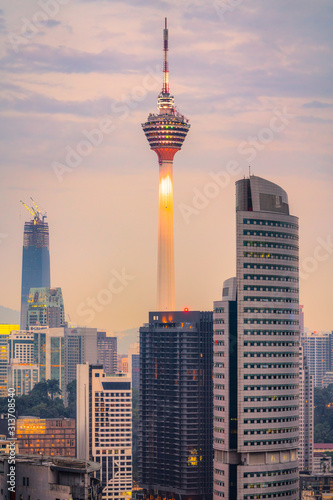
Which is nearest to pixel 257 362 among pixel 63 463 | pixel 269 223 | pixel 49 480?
pixel 269 223

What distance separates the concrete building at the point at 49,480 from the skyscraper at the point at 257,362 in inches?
2595

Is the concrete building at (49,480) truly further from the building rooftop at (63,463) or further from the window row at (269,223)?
the window row at (269,223)

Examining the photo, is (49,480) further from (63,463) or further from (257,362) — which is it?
(257,362)

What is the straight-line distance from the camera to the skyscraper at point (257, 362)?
17825cm

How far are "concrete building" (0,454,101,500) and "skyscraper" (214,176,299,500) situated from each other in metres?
65.9

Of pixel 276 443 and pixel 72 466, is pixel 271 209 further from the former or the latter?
pixel 72 466

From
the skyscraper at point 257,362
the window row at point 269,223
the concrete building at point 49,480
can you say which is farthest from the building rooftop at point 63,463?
the window row at point 269,223

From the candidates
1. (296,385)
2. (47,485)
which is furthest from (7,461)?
(296,385)

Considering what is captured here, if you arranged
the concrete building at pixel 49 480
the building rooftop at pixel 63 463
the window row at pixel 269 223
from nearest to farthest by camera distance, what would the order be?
the concrete building at pixel 49 480 < the building rooftop at pixel 63 463 < the window row at pixel 269 223

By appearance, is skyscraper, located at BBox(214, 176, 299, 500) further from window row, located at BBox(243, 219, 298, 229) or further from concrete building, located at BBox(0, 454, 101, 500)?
concrete building, located at BBox(0, 454, 101, 500)

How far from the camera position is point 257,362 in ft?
594

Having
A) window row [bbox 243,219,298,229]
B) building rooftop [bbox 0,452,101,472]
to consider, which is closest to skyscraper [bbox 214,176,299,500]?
window row [bbox 243,219,298,229]

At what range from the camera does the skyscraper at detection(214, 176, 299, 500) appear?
178250mm

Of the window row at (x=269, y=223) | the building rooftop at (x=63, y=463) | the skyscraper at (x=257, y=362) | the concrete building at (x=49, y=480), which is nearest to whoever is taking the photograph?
the concrete building at (x=49, y=480)
